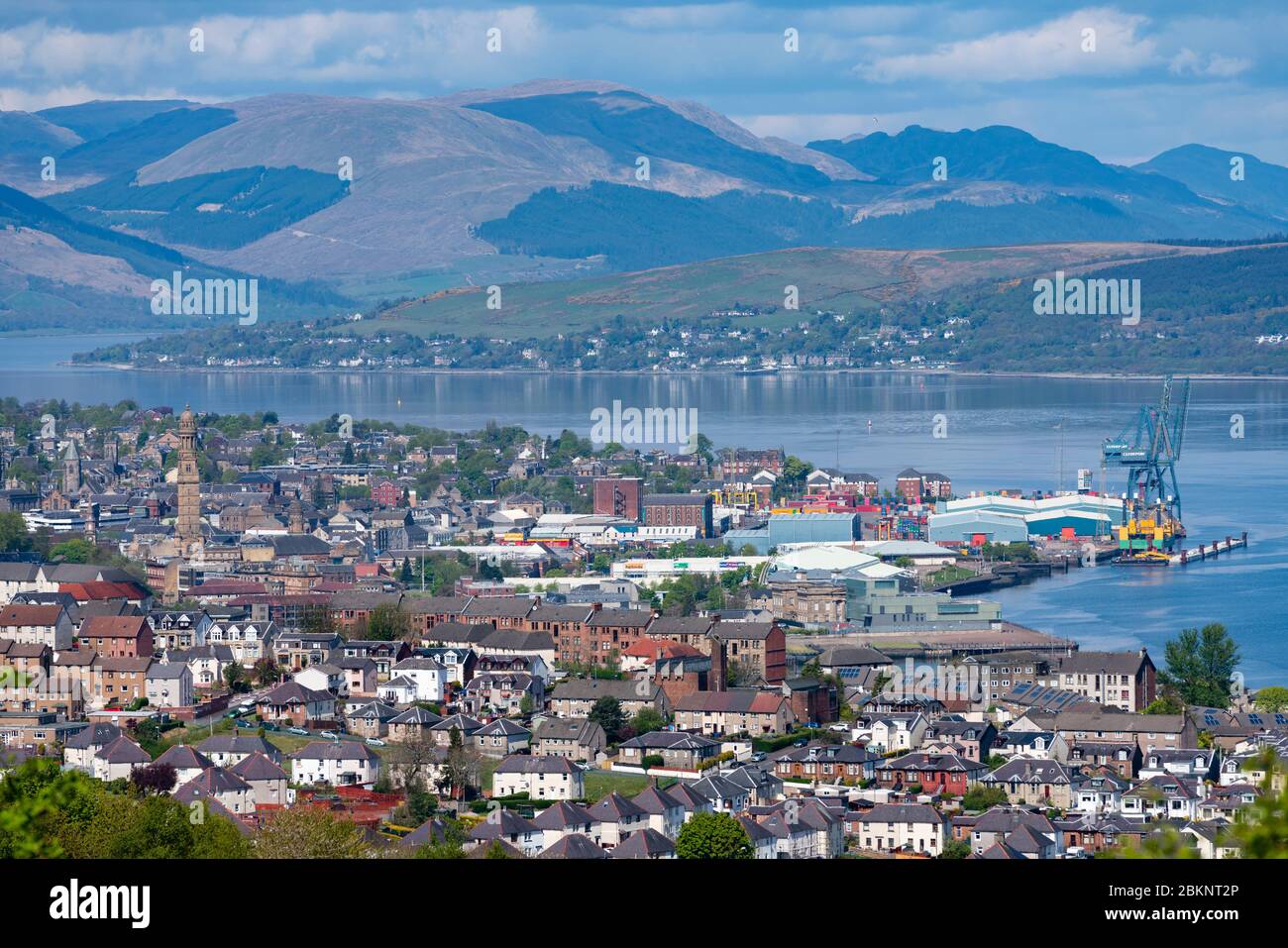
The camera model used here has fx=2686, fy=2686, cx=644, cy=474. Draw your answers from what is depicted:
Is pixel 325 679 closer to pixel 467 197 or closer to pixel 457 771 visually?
pixel 457 771

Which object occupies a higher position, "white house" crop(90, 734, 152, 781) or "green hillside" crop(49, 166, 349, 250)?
"green hillside" crop(49, 166, 349, 250)

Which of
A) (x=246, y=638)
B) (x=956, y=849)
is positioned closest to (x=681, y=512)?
(x=246, y=638)

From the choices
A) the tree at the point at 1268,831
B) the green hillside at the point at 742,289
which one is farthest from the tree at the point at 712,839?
the green hillside at the point at 742,289

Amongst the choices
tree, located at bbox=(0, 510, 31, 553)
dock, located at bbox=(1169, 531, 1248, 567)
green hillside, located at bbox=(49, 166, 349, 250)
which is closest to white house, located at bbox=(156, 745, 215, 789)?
tree, located at bbox=(0, 510, 31, 553)

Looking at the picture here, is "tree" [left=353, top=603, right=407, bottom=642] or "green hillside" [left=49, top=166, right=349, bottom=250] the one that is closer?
"tree" [left=353, top=603, right=407, bottom=642]

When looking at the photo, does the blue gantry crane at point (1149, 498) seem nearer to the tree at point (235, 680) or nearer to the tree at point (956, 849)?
the tree at point (235, 680)

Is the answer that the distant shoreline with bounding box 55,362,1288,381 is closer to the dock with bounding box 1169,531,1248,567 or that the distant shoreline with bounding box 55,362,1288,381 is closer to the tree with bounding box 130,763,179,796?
the dock with bounding box 1169,531,1248,567
